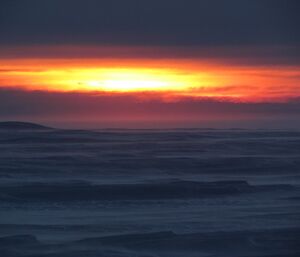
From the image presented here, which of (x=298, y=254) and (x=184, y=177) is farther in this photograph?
(x=184, y=177)

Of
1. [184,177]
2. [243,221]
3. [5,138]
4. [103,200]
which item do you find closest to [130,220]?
[243,221]

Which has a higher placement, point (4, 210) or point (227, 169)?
point (227, 169)

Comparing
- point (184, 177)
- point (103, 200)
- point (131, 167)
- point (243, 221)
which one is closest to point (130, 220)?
point (243, 221)

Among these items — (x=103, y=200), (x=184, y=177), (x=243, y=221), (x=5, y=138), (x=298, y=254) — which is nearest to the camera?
(x=298, y=254)

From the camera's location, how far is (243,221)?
16766 millimetres

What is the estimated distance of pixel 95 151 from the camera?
3459 centimetres

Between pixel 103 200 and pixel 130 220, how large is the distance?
12.5 ft

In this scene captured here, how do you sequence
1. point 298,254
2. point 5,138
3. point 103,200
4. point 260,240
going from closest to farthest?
point 298,254 → point 260,240 → point 103,200 → point 5,138

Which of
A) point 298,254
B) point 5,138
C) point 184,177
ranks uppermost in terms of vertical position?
point 5,138

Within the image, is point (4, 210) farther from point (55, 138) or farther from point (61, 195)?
point (55, 138)

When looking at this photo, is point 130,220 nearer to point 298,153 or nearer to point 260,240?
point 260,240

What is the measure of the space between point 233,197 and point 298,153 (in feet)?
48.0

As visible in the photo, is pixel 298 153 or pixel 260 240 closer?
pixel 260 240

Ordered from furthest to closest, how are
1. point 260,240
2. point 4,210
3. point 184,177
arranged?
point 184,177 → point 4,210 → point 260,240
